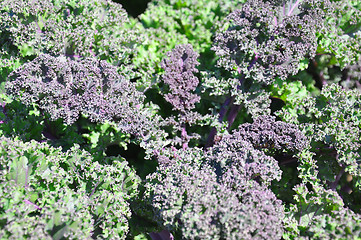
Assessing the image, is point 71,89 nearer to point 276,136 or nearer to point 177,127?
point 177,127

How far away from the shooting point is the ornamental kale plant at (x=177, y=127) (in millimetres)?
2596

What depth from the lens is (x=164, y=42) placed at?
409 cm

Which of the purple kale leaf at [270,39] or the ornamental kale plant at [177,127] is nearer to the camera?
the ornamental kale plant at [177,127]

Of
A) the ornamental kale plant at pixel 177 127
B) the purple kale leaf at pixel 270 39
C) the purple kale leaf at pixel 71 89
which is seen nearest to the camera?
the ornamental kale plant at pixel 177 127

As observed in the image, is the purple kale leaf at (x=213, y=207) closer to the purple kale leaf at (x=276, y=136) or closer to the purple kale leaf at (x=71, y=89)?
the purple kale leaf at (x=276, y=136)

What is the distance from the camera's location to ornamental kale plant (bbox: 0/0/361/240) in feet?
8.52

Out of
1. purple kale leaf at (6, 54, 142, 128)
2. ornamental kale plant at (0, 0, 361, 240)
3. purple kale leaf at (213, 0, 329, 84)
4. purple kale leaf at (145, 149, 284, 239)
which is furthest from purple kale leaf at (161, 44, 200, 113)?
purple kale leaf at (145, 149, 284, 239)

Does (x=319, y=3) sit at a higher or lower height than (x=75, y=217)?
higher

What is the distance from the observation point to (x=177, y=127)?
3.45 metres

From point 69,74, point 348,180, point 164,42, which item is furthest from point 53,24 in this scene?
point 348,180

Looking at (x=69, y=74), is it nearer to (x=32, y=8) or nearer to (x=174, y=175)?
(x=32, y=8)

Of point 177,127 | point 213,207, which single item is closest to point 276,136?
point 213,207

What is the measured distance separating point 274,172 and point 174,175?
750 millimetres

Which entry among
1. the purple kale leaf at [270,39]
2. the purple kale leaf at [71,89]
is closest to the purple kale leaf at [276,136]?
the purple kale leaf at [270,39]
